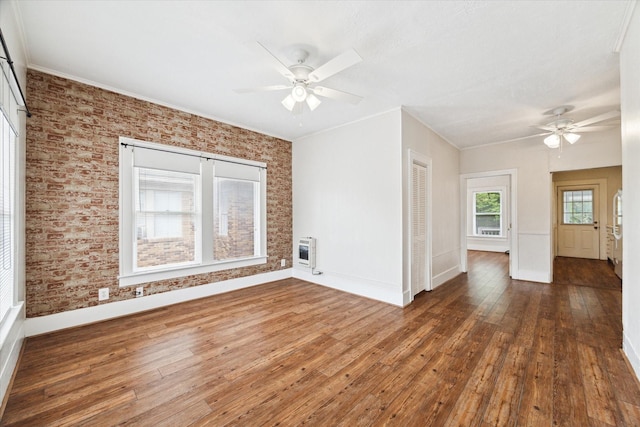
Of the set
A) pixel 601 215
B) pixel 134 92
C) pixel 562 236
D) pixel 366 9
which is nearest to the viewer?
pixel 366 9

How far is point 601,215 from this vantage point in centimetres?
707

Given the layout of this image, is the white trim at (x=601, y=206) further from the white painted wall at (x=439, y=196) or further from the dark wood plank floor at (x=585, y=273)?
the white painted wall at (x=439, y=196)

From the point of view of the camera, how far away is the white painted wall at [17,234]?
1925mm

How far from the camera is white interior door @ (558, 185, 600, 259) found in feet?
23.7

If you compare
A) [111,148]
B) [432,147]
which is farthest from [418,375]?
[111,148]

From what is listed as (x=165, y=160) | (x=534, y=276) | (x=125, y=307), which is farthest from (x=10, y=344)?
(x=534, y=276)

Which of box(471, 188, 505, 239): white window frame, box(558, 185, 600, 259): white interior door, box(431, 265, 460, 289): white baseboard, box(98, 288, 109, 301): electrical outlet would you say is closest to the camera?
box(98, 288, 109, 301): electrical outlet

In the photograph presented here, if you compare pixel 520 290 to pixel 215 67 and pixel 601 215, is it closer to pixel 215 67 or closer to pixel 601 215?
pixel 601 215

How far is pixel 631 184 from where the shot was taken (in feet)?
7.23

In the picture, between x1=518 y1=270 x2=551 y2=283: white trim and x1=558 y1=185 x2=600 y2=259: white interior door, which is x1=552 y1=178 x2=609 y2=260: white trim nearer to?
x1=558 y1=185 x2=600 y2=259: white interior door

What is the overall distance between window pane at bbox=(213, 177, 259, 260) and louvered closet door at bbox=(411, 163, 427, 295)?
278 centimetres

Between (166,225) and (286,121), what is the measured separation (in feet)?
8.11

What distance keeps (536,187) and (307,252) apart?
461 cm

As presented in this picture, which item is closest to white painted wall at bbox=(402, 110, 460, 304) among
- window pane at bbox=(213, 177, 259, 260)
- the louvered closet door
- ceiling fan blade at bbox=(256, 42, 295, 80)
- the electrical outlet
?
the louvered closet door
